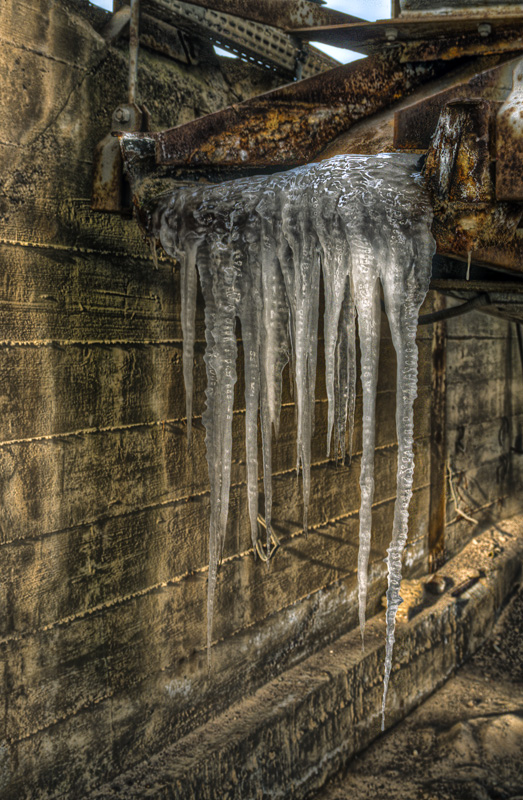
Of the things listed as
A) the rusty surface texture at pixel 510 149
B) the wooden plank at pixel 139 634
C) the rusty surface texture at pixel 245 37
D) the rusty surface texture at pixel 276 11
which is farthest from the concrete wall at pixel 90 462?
the rusty surface texture at pixel 510 149

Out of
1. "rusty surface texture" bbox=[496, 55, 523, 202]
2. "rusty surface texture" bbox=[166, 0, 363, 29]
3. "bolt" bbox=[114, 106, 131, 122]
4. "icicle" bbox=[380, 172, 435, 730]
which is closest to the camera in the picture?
"rusty surface texture" bbox=[496, 55, 523, 202]

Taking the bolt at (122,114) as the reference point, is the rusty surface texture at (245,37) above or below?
above

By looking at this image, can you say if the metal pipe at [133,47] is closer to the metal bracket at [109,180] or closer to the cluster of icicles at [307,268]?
the metal bracket at [109,180]

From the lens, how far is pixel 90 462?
8.38 feet

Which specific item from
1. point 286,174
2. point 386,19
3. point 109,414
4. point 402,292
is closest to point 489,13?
point 386,19

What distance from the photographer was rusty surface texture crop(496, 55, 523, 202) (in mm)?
1574

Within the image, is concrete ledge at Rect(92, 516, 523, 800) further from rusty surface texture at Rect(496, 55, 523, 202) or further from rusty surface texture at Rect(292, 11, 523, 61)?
rusty surface texture at Rect(292, 11, 523, 61)

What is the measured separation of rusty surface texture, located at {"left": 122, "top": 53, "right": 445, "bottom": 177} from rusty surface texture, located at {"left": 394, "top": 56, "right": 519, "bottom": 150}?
382 millimetres

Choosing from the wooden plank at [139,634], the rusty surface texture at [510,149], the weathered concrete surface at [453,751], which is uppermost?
the rusty surface texture at [510,149]

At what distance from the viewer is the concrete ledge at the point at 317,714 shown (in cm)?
280

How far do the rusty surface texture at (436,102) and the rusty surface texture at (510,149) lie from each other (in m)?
0.27

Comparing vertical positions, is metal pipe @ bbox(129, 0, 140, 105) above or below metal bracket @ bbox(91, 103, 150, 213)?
above

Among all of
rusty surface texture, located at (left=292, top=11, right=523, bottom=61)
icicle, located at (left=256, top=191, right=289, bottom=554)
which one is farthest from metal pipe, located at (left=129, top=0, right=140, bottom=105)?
icicle, located at (left=256, top=191, right=289, bottom=554)

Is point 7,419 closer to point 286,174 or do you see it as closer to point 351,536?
point 286,174
